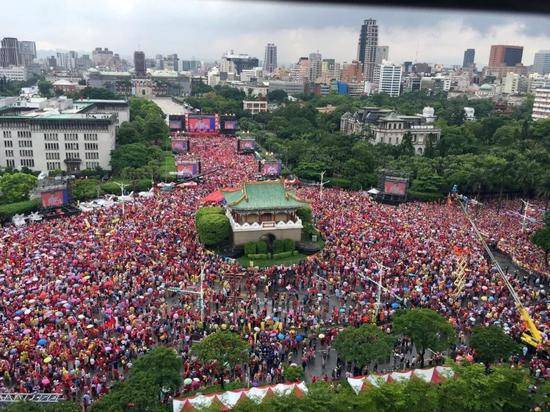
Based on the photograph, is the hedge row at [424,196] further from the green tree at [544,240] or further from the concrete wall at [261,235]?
the concrete wall at [261,235]

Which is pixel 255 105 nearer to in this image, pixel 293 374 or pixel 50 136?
pixel 50 136

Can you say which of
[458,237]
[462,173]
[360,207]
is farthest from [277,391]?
[462,173]

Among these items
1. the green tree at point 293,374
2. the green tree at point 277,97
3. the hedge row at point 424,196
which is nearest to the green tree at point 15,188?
the green tree at point 293,374

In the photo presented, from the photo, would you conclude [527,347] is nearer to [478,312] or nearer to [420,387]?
[478,312]

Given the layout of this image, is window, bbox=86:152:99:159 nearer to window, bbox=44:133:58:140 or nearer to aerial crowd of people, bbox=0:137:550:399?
window, bbox=44:133:58:140

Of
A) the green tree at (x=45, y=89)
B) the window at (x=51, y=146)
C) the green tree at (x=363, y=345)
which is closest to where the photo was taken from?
the green tree at (x=363, y=345)

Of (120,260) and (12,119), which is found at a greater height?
(12,119)

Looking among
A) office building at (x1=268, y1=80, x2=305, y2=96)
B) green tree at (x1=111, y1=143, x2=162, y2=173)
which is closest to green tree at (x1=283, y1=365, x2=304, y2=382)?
green tree at (x1=111, y1=143, x2=162, y2=173)
